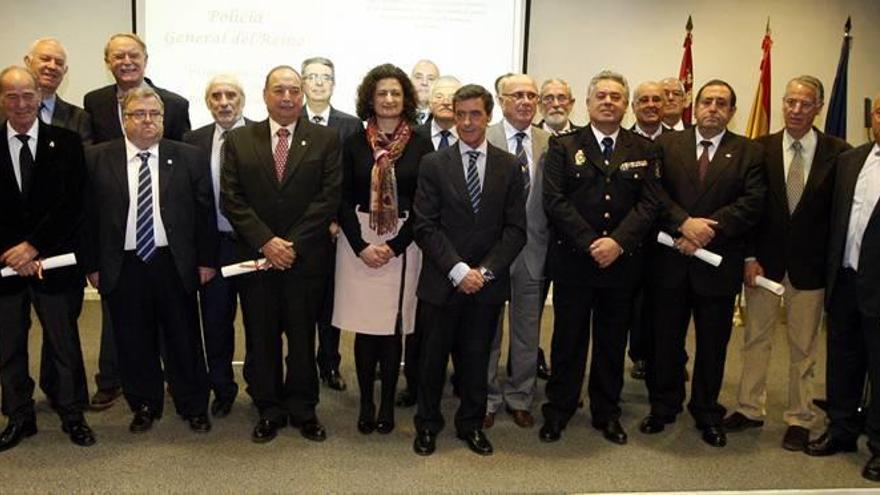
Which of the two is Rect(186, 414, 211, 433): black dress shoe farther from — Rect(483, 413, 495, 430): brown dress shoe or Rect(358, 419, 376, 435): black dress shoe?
Rect(483, 413, 495, 430): brown dress shoe

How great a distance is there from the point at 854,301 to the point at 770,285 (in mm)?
362

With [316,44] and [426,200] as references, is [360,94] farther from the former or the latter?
[316,44]

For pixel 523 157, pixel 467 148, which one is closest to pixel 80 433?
pixel 467 148

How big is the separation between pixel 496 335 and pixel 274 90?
1607 millimetres

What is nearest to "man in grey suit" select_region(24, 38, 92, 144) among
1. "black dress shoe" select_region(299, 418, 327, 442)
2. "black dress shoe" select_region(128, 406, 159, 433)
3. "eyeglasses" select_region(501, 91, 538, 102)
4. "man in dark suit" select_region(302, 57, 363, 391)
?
"man in dark suit" select_region(302, 57, 363, 391)

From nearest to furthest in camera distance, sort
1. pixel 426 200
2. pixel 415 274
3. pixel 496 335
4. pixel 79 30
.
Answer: pixel 426 200 → pixel 415 274 → pixel 496 335 → pixel 79 30

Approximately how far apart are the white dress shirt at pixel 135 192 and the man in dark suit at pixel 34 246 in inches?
7.9

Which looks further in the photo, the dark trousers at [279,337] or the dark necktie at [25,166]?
the dark trousers at [279,337]

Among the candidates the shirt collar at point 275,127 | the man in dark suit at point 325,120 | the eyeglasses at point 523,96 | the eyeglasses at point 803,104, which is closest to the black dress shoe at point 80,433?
the man in dark suit at point 325,120

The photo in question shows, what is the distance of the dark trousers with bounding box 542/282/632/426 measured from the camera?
369 centimetres

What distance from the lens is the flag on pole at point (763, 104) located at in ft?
21.2

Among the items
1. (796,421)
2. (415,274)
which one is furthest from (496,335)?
(796,421)

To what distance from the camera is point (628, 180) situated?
3.58m

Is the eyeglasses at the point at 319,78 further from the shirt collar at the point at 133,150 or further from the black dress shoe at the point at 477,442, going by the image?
the black dress shoe at the point at 477,442
